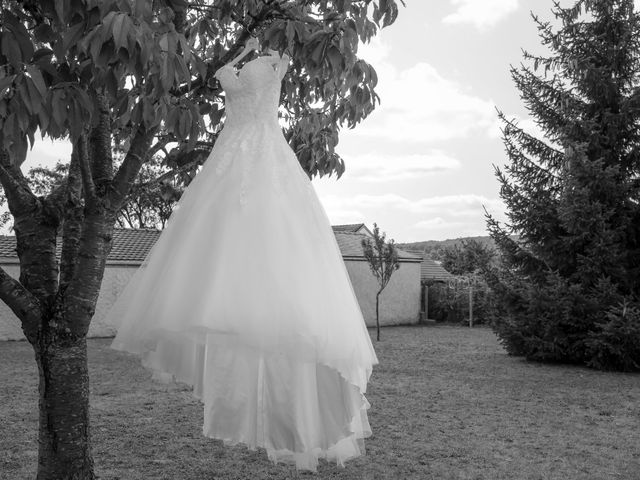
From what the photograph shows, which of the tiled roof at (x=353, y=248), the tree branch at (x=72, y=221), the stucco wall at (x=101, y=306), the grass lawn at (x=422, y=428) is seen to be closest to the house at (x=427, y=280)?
the tiled roof at (x=353, y=248)

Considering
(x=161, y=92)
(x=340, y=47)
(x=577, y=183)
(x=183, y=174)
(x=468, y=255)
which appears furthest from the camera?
(x=468, y=255)

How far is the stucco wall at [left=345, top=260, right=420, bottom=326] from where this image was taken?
2511cm

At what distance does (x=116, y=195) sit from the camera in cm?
356

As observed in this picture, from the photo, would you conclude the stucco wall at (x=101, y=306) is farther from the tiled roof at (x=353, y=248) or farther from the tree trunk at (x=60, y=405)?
the tree trunk at (x=60, y=405)

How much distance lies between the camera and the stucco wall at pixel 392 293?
82.4 feet

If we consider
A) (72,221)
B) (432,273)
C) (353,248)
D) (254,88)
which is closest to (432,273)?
(432,273)

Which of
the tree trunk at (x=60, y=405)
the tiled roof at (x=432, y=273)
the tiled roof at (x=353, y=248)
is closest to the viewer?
the tree trunk at (x=60, y=405)

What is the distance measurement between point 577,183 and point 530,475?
8.23 m

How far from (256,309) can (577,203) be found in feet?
35.2

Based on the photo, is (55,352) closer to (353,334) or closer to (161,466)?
(353,334)

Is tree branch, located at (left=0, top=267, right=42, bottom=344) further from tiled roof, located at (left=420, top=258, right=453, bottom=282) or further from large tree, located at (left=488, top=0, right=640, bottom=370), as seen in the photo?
tiled roof, located at (left=420, top=258, right=453, bottom=282)

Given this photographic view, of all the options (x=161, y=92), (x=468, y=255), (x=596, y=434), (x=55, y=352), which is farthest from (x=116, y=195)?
(x=468, y=255)

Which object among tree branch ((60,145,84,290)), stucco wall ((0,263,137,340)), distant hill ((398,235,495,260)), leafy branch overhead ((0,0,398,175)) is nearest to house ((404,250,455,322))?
distant hill ((398,235,495,260))

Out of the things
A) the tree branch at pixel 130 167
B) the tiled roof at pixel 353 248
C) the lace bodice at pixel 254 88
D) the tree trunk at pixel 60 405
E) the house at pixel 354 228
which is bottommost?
the tree trunk at pixel 60 405
